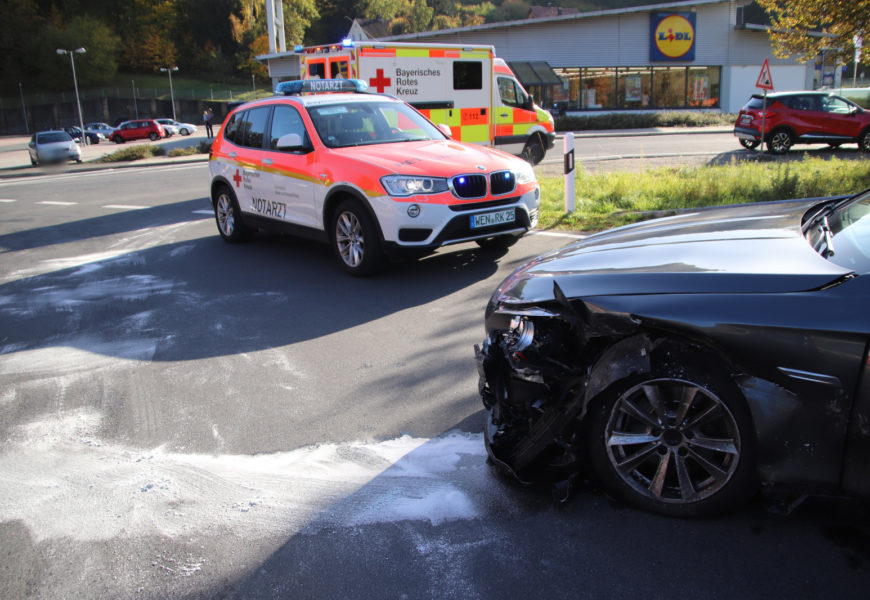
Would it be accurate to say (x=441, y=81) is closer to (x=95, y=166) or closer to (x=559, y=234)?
(x=559, y=234)

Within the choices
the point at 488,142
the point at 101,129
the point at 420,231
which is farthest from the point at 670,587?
the point at 101,129

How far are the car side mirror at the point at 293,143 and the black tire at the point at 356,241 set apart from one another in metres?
0.87

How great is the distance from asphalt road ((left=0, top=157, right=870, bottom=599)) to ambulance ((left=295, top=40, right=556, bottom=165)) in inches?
314

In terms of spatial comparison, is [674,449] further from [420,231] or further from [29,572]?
[420,231]

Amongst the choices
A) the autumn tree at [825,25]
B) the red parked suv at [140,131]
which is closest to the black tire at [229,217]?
the autumn tree at [825,25]

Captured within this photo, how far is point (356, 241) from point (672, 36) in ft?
134

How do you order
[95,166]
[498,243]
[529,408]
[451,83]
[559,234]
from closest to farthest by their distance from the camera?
1. [529,408]
2. [498,243]
3. [559,234]
4. [451,83]
5. [95,166]

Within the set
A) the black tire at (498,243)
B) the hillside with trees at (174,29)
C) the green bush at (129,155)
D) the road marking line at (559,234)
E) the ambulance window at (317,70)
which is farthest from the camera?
the hillside with trees at (174,29)

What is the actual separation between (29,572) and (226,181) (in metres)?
7.01

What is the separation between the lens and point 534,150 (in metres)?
17.3

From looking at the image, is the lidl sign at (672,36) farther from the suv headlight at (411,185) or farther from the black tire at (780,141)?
the suv headlight at (411,185)

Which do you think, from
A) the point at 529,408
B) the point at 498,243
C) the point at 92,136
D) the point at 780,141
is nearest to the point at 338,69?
the point at 498,243

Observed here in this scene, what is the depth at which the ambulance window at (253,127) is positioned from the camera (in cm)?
850

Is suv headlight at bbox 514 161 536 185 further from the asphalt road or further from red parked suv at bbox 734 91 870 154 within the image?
red parked suv at bbox 734 91 870 154
